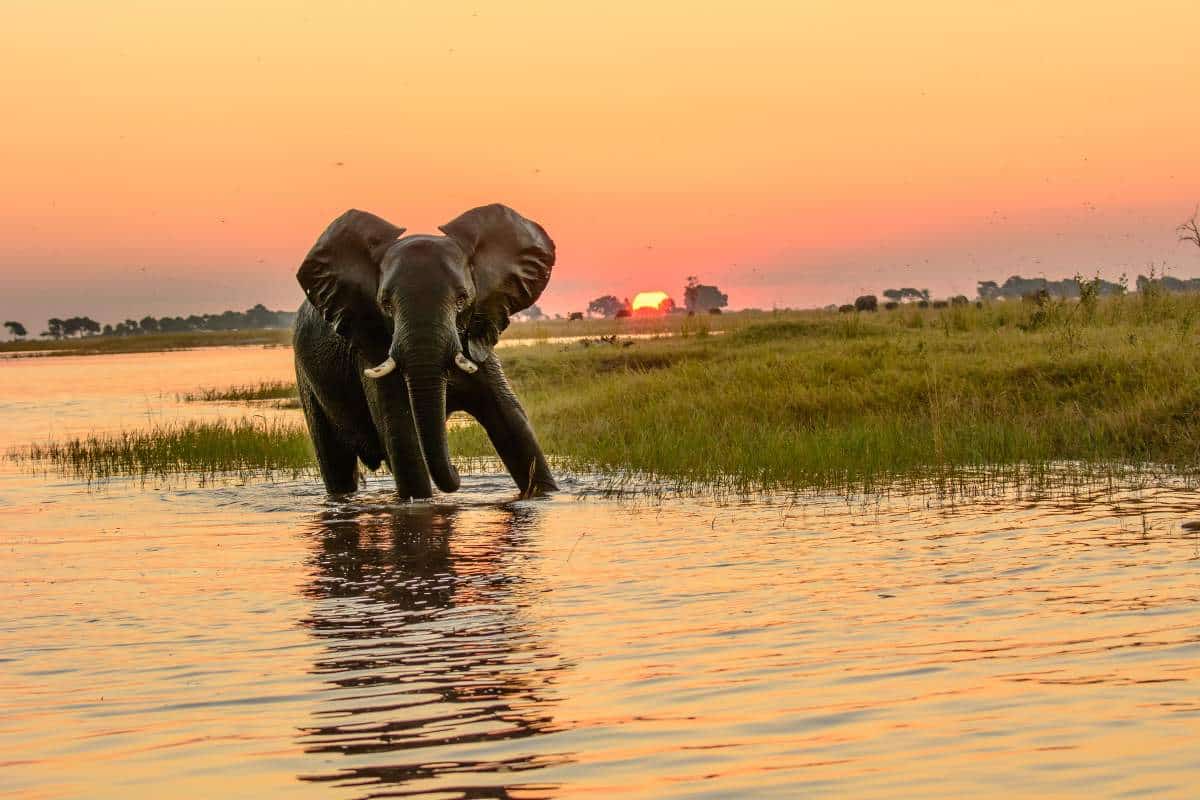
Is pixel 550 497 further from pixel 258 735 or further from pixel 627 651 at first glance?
pixel 258 735

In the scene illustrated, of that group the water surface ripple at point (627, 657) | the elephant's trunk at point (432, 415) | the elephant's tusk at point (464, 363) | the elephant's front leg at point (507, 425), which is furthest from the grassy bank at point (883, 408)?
the elephant's tusk at point (464, 363)

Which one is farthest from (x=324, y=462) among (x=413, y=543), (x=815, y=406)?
(x=815, y=406)

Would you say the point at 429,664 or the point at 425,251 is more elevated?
the point at 425,251

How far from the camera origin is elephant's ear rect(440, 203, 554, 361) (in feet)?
43.6

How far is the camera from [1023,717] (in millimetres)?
5719

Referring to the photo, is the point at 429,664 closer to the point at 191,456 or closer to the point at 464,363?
the point at 464,363

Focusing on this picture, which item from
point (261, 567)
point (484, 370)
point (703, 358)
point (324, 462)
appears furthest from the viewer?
point (703, 358)

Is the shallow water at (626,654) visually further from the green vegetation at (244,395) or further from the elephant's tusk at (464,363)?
the green vegetation at (244,395)

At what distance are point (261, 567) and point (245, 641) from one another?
2.67 m

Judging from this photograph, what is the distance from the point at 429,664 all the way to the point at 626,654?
2.88 ft

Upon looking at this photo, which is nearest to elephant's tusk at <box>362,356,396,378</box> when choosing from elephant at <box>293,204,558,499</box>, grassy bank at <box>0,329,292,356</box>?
elephant at <box>293,204,558,499</box>

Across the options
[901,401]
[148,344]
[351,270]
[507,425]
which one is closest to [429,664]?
[507,425]

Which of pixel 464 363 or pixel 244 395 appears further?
pixel 244 395

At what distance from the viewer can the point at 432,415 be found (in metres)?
12.2
